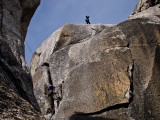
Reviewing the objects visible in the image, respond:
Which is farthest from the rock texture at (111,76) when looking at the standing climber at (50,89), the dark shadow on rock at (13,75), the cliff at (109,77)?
the dark shadow on rock at (13,75)

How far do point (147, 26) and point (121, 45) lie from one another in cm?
166

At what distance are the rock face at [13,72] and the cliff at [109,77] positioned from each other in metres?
7.75

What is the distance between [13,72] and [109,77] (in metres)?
11.2

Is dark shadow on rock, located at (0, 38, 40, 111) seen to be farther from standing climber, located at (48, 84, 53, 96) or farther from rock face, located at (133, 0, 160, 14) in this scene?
rock face, located at (133, 0, 160, 14)

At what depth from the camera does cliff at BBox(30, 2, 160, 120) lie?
15.4 metres

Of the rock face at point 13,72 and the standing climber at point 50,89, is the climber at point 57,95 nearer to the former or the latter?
the standing climber at point 50,89

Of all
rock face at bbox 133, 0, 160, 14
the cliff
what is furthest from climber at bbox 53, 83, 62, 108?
rock face at bbox 133, 0, 160, 14

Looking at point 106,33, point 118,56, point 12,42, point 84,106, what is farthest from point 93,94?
point 12,42

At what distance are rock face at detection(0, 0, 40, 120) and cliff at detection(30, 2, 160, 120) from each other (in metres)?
7.75

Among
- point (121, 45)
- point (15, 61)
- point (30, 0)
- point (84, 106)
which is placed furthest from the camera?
point (121, 45)

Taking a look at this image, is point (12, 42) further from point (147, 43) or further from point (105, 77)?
point (147, 43)

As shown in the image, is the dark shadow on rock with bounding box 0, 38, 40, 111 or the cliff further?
the cliff

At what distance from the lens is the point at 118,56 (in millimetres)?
16594

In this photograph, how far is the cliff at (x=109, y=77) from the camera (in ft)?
50.5
